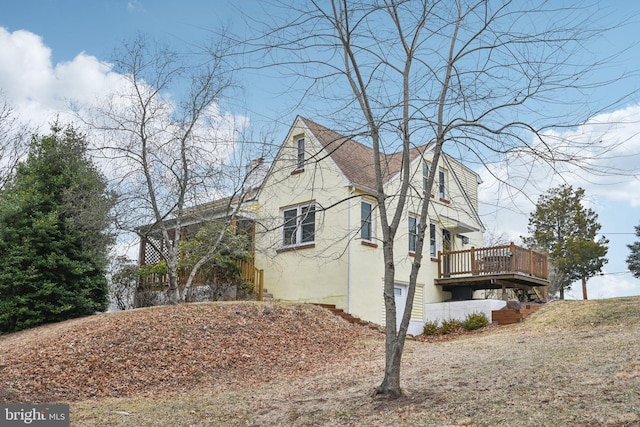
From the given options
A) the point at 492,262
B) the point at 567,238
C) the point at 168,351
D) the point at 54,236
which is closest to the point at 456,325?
the point at 492,262

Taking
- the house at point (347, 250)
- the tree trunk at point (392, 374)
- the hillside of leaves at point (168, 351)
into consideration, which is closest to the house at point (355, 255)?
the house at point (347, 250)

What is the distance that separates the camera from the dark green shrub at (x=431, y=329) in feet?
62.1

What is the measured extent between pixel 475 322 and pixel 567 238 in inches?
717

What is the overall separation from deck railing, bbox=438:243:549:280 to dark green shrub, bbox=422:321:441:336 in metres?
2.40

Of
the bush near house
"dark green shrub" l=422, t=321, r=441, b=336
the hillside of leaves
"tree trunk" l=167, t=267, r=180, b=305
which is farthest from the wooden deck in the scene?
"tree trunk" l=167, t=267, r=180, b=305

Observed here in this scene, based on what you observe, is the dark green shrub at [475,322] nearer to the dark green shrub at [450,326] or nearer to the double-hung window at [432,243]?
the dark green shrub at [450,326]

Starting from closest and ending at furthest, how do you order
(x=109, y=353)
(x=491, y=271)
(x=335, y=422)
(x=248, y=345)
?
(x=335, y=422), (x=109, y=353), (x=248, y=345), (x=491, y=271)

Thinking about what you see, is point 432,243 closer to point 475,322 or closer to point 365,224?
point 365,224

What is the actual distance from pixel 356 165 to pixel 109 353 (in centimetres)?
1092

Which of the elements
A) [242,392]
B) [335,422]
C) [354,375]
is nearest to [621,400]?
[335,422]

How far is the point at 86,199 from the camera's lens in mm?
17094

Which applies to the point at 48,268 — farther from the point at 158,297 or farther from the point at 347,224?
the point at 347,224

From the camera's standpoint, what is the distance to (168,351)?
12.2 metres

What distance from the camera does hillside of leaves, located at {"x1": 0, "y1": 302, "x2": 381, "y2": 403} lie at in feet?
34.9
